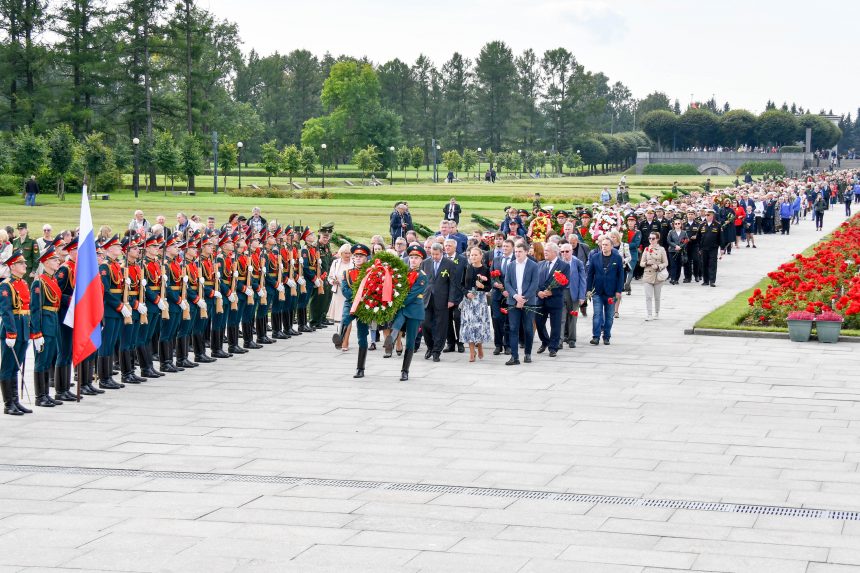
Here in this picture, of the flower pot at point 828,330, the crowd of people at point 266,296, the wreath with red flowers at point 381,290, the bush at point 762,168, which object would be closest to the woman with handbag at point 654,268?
the crowd of people at point 266,296

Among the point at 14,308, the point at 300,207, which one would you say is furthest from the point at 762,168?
the point at 14,308

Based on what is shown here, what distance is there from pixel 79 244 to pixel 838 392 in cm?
1008

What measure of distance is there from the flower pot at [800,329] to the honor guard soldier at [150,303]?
10.8 meters

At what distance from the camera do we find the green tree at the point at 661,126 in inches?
5738

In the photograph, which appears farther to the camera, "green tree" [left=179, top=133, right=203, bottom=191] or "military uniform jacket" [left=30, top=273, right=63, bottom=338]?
"green tree" [left=179, top=133, right=203, bottom=191]

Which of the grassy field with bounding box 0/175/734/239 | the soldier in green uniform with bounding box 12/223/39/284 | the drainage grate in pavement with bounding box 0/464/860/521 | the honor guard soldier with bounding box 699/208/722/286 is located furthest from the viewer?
the grassy field with bounding box 0/175/734/239

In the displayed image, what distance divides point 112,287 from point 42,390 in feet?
6.26

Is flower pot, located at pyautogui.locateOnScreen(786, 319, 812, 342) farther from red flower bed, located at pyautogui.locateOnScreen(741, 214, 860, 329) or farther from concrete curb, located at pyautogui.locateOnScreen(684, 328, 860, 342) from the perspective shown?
red flower bed, located at pyautogui.locateOnScreen(741, 214, 860, 329)

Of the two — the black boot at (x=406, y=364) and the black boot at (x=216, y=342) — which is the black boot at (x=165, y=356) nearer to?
the black boot at (x=216, y=342)

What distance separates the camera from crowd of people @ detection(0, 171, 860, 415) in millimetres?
14992

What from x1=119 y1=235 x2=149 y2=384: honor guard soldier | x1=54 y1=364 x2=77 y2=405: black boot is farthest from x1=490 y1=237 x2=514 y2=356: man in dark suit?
x1=54 y1=364 x2=77 y2=405: black boot

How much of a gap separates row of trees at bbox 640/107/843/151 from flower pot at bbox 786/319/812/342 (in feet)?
423

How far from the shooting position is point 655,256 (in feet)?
74.7

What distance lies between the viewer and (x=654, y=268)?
23062 millimetres
